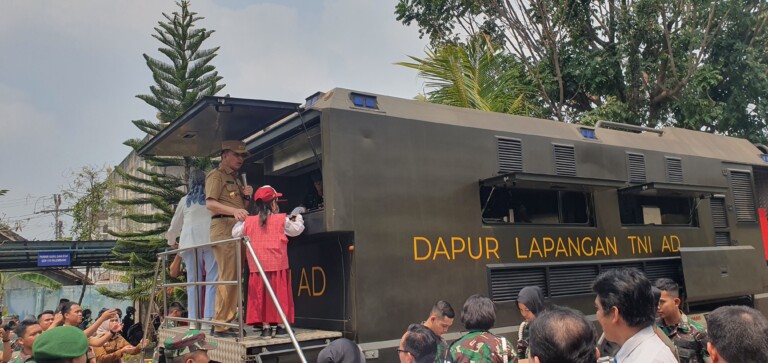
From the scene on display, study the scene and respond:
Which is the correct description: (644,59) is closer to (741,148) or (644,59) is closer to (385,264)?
(741,148)

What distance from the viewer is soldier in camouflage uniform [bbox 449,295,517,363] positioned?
334cm

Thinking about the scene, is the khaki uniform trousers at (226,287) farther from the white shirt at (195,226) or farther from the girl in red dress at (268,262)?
the white shirt at (195,226)

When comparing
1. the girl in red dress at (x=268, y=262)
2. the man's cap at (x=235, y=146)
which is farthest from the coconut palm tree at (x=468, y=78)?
the girl in red dress at (x=268, y=262)

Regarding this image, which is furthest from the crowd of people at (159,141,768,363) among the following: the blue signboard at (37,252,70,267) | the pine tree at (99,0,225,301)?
the blue signboard at (37,252,70,267)

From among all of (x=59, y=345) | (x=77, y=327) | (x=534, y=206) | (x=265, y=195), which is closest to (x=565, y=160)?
(x=534, y=206)

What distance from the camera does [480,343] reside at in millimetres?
3391

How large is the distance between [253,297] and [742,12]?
1424 cm

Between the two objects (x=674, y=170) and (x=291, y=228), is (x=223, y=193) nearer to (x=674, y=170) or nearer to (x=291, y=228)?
(x=291, y=228)

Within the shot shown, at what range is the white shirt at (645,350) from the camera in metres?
2.26

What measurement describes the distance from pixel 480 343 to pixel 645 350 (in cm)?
123

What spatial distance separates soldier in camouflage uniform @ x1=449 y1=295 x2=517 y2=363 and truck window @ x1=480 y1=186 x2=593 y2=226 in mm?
1962

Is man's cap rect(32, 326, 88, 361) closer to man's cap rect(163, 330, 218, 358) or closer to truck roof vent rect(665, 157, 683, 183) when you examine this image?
Answer: man's cap rect(163, 330, 218, 358)

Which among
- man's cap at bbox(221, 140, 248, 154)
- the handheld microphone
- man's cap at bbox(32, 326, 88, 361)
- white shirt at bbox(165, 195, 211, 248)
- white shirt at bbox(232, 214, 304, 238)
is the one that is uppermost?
man's cap at bbox(221, 140, 248, 154)

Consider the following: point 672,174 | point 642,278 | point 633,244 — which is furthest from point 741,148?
point 642,278
